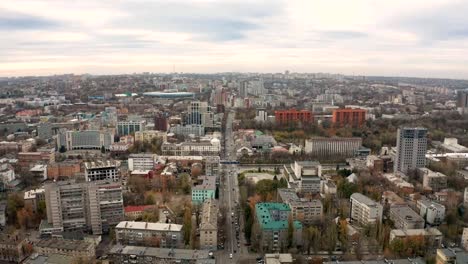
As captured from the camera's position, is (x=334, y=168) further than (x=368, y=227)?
Yes

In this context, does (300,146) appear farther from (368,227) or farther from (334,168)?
(368,227)

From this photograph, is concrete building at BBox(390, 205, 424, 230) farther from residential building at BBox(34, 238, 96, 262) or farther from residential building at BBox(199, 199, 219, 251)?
residential building at BBox(34, 238, 96, 262)

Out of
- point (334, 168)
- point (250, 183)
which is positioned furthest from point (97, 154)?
point (334, 168)

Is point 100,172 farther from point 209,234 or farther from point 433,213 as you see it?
point 433,213

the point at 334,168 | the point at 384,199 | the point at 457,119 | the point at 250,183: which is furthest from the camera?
the point at 457,119

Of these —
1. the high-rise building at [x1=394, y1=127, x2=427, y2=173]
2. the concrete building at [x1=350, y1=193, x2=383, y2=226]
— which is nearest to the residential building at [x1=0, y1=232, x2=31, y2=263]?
the concrete building at [x1=350, y1=193, x2=383, y2=226]

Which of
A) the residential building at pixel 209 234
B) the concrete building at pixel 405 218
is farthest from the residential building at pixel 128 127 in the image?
the concrete building at pixel 405 218

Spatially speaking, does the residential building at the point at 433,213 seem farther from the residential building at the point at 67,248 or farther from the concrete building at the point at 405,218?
the residential building at the point at 67,248
